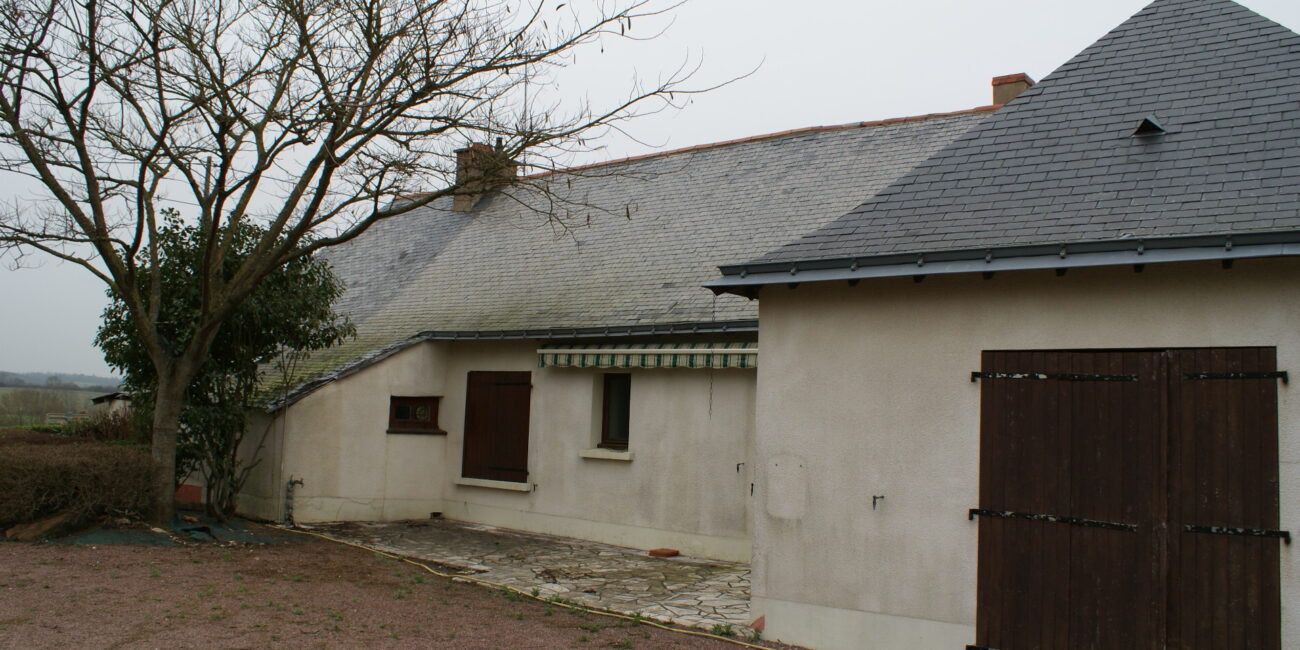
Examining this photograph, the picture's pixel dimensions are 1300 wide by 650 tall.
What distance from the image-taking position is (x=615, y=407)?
45.0 ft

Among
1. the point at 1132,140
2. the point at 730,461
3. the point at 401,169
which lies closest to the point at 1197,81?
the point at 1132,140

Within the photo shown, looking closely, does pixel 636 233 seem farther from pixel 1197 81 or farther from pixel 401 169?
pixel 1197 81

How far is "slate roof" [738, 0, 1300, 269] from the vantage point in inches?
263

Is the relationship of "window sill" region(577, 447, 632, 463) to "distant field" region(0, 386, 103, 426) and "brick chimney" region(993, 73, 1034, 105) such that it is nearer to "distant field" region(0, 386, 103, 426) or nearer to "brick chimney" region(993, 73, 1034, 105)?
"brick chimney" region(993, 73, 1034, 105)

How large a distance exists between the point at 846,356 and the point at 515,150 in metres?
5.09

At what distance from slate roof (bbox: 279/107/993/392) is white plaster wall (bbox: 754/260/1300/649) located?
344cm

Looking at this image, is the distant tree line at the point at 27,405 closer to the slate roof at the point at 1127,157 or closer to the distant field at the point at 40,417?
the distant field at the point at 40,417

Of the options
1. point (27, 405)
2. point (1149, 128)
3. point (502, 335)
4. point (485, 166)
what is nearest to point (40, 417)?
point (27, 405)

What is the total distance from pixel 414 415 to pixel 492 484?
6.03 feet

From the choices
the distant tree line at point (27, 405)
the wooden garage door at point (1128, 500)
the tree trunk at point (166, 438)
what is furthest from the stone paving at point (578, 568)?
the distant tree line at point (27, 405)

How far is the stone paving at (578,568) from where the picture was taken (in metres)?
9.03

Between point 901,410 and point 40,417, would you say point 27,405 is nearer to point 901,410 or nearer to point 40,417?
point 40,417

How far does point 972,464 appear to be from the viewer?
284 inches

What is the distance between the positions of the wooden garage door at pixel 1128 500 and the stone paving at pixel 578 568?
8.15 feet
